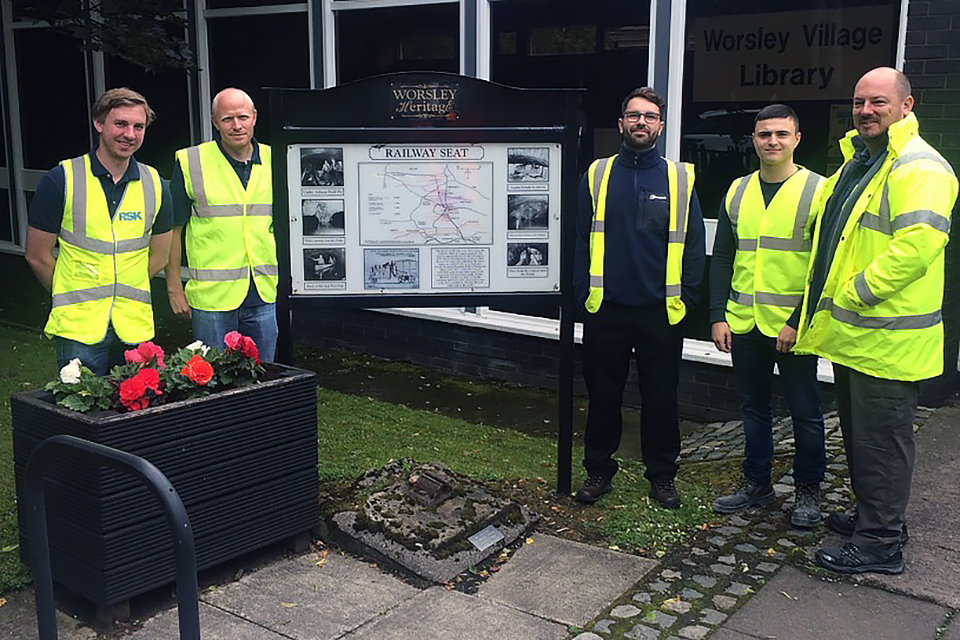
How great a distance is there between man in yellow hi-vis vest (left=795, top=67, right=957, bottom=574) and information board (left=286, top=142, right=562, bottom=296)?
52.6 inches

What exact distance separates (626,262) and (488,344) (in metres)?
3.56

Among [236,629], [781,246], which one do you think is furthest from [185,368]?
[781,246]

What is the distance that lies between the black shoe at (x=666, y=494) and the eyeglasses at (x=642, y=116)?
175 centimetres

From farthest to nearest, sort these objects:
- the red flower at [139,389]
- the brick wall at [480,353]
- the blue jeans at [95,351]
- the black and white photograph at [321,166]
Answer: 1. the brick wall at [480,353]
2. the black and white photograph at [321,166]
3. the blue jeans at [95,351]
4. the red flower at [139,389]

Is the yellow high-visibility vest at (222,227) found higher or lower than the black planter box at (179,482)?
higher

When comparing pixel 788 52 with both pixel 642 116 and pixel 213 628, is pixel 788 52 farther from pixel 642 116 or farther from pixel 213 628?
pixel 213 628

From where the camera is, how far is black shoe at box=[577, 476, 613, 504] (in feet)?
16.2

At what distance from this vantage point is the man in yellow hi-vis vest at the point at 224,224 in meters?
4.79

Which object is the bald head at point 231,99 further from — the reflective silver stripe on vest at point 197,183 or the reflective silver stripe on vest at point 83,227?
the reflective silver stripe on vest at point 83,227

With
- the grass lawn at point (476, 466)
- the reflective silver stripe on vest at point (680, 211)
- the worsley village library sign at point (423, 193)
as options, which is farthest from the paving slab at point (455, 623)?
the reflective silver stripe on vest at point (680, 211)

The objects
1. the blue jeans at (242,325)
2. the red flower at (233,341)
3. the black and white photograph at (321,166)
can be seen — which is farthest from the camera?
the blue jeans at (242,325)

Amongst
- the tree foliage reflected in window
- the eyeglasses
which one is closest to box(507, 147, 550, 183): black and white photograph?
the eyeglasses

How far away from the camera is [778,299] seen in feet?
14.8

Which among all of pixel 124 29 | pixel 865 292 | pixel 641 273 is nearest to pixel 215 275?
pixel 641 273
